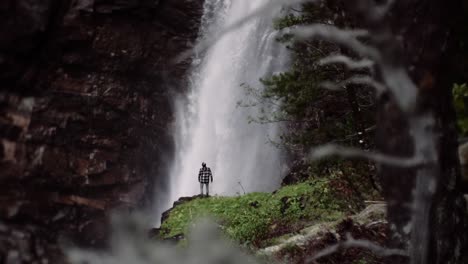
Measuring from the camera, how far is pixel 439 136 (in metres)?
2.27

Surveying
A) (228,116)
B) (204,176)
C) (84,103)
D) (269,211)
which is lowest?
(269,211)

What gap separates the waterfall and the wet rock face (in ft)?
3.21

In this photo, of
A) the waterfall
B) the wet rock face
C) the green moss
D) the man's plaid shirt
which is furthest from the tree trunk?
the waterfall

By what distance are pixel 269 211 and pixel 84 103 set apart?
13.4 meters

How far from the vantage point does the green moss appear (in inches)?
364

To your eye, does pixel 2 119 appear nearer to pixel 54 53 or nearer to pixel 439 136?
pixel 54 53

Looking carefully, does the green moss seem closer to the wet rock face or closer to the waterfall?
the wet rock face

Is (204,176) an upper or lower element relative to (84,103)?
lower

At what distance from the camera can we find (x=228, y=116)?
2228 centimetres

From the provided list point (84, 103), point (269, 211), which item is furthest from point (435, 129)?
point (84, 103)

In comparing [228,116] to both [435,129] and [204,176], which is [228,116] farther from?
[435,129]

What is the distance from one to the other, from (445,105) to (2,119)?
19808mm

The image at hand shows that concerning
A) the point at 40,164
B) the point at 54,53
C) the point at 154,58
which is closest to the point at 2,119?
the point at 40,164

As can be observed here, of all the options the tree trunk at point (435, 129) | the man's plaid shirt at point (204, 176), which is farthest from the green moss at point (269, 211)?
the tree trunk at point (435, 129)
